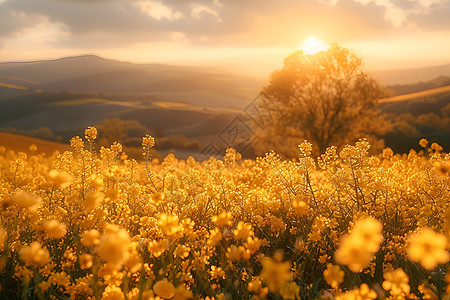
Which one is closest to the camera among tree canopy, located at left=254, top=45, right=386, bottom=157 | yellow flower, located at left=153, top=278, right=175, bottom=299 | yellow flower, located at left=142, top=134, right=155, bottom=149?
yellow flower, located at left=153, top=278, right=175, bottom=299

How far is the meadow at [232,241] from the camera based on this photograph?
1815 millimetres

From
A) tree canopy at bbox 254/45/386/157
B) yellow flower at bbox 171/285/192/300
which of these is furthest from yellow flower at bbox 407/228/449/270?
tree canopy at bbox 254/45/386/157

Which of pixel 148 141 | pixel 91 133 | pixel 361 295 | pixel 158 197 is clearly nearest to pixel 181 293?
pixel 361 295

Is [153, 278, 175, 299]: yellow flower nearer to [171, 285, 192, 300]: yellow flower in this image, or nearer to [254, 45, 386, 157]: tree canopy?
[171, 285, 192, 300]: yellow flower

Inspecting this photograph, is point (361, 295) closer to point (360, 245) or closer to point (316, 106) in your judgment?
point (360, 245)

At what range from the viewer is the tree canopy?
21.0 meters

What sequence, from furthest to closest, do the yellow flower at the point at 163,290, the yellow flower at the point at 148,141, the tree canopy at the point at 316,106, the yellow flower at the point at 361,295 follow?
the tree canopy at the point at 316,106, the yellow flower at the point at 148,141, the yellow flower at the point at 163,290, the yellow flower at the point at 361,295

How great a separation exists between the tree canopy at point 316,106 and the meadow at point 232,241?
14.8 metres

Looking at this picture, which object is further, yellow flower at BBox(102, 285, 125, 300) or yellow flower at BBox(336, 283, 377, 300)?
yellow flower at BBox(102, 285, 125, 300)

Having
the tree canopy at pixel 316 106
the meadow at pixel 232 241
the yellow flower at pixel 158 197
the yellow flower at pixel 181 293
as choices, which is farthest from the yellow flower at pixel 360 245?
the tree canopy at pixel 316 106

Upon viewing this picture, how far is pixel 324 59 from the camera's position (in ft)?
66.6

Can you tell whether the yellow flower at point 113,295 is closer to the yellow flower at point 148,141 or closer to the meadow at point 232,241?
the meadow at point 232,241

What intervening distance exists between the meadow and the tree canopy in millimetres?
14780

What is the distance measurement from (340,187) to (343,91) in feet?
58.3
